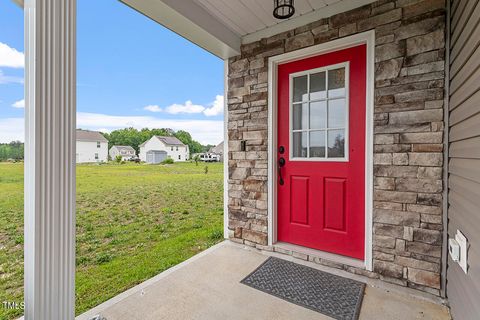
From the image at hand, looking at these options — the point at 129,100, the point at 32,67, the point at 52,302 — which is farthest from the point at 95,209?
the point at 32,67

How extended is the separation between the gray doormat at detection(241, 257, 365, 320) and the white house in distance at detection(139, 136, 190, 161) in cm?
256

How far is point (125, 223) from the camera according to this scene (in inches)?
120

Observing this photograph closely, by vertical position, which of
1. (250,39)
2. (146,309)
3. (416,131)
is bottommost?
(146,309)

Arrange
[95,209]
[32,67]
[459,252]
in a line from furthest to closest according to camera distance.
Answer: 1. [95,209]
2. [459,252]
3. [32,67]

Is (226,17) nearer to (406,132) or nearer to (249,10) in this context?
(249,10)

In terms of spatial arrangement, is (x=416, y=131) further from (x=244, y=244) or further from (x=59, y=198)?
(x=59, y=198)

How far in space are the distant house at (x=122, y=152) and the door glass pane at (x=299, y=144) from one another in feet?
8.12

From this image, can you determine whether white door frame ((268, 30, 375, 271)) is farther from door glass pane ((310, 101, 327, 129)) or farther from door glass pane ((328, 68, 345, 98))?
door glass pane ((310, 101, 327, 129))

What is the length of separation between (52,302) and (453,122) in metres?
2.54

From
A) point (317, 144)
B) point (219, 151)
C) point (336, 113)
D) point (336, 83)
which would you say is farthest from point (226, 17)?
point (219, 151)

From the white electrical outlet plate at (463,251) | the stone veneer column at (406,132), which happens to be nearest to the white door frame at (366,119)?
the stone veneer column at (406,132)

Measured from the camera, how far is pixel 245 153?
101 inches

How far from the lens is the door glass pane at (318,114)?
220cm

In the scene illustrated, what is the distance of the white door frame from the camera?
1881 mm
